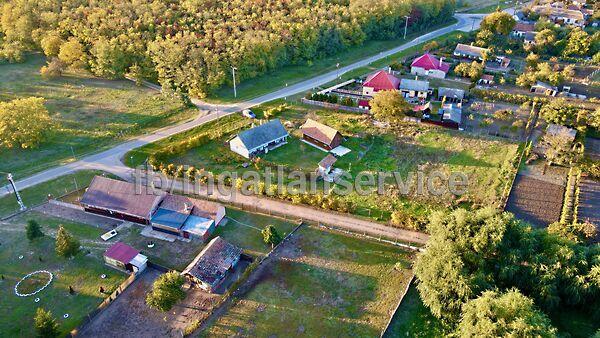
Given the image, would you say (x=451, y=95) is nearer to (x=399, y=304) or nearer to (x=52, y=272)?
(x=399, y=304)

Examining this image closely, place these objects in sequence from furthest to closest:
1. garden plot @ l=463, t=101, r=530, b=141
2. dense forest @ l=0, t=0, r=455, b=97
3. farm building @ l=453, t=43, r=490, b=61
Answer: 1. farm building @ l=453, t=43, r=490, b=61
2. dense forest @ l=0, t=0, r=455, b=97
3. garden plot @ l=463, t=101, r=530, b=141

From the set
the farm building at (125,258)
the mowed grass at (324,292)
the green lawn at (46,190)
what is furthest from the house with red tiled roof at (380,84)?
the farm building at (125,258)

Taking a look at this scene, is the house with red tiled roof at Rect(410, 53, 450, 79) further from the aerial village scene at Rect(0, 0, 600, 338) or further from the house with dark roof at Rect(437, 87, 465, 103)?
the house with dark roof at Rect(437, 87, 465, 103)

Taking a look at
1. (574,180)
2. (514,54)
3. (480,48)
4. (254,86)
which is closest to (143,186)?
(254,86)

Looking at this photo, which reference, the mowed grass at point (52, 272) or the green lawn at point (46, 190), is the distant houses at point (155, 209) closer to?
the mowed grass at point (52, 272)

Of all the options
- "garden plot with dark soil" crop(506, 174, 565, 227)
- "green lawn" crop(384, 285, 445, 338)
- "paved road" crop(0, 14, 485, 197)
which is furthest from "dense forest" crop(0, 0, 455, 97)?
"green lawn" crop(384, 285, 445, 338)

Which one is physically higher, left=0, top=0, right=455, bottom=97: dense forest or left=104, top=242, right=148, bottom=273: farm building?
left=0, top=0, right=455, bottom=97: dense forest
